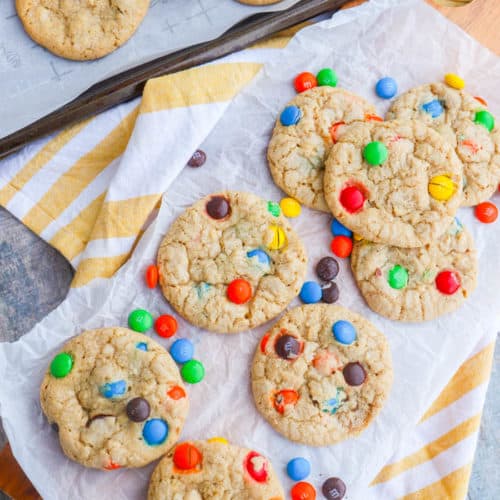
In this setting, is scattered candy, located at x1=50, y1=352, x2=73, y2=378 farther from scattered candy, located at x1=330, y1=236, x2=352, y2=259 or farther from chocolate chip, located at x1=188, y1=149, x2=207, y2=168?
scattered candy, located at x1=330, y1=236, x2=352, y2=259

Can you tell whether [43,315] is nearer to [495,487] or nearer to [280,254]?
[280,254]

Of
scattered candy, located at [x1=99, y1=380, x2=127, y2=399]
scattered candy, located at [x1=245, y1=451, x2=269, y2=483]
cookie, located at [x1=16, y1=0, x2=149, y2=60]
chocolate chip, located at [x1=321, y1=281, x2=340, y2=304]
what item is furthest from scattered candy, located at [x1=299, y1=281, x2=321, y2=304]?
cookie, located at [x1=16, y1=0, x2=149, y2=60]

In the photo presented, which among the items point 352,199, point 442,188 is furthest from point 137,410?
point 442,188

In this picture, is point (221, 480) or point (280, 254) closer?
point (221, 480)

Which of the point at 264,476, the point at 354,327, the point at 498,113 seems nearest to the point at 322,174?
the point at 354,327

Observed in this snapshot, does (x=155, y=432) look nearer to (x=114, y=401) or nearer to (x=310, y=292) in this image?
(x=114, y=401)

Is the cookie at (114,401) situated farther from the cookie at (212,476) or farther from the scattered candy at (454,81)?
the scattered candy at (454,81)
